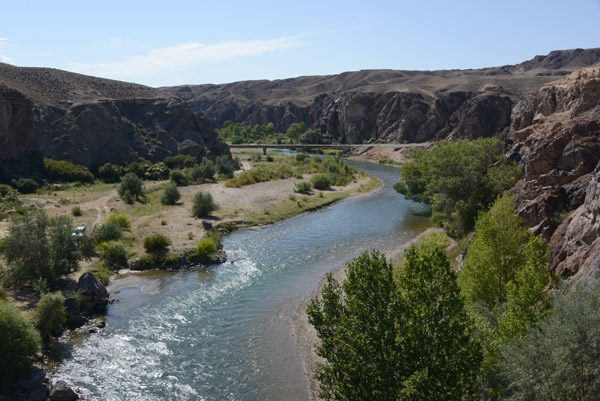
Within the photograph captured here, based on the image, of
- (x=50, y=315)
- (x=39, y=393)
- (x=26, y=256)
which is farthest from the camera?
(x=26, y=256)

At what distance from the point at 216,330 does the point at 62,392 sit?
31.9 feet

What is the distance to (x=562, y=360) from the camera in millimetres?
13547

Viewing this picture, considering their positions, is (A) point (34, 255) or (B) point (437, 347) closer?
(B) point (437, 347)

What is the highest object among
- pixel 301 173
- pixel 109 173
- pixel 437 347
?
pixel 109 173

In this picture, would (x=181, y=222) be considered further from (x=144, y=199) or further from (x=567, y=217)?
(x=567, y=217)

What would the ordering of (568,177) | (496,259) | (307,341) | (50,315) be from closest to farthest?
(496,259)
(50,315)
(307,341)
(568,177)

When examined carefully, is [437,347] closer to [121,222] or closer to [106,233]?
[106,233]

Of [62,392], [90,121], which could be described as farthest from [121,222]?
[90,121]

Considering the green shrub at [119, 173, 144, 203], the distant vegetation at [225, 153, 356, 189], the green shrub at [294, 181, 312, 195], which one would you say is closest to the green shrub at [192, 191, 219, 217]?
the green shrub at [119, 173, 144, 203]

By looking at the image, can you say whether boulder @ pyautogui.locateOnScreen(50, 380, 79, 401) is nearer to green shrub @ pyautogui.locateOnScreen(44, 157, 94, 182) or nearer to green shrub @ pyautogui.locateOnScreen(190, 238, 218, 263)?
green shrub @ pyautogui.locateOnScreen(190, 238, 218, 263)

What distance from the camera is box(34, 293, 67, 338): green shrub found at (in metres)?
26.5

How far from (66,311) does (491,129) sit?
123 metres

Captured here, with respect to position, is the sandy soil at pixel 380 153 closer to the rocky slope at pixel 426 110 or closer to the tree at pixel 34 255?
the rocky slope at pixel 426 110

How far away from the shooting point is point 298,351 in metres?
26.6
